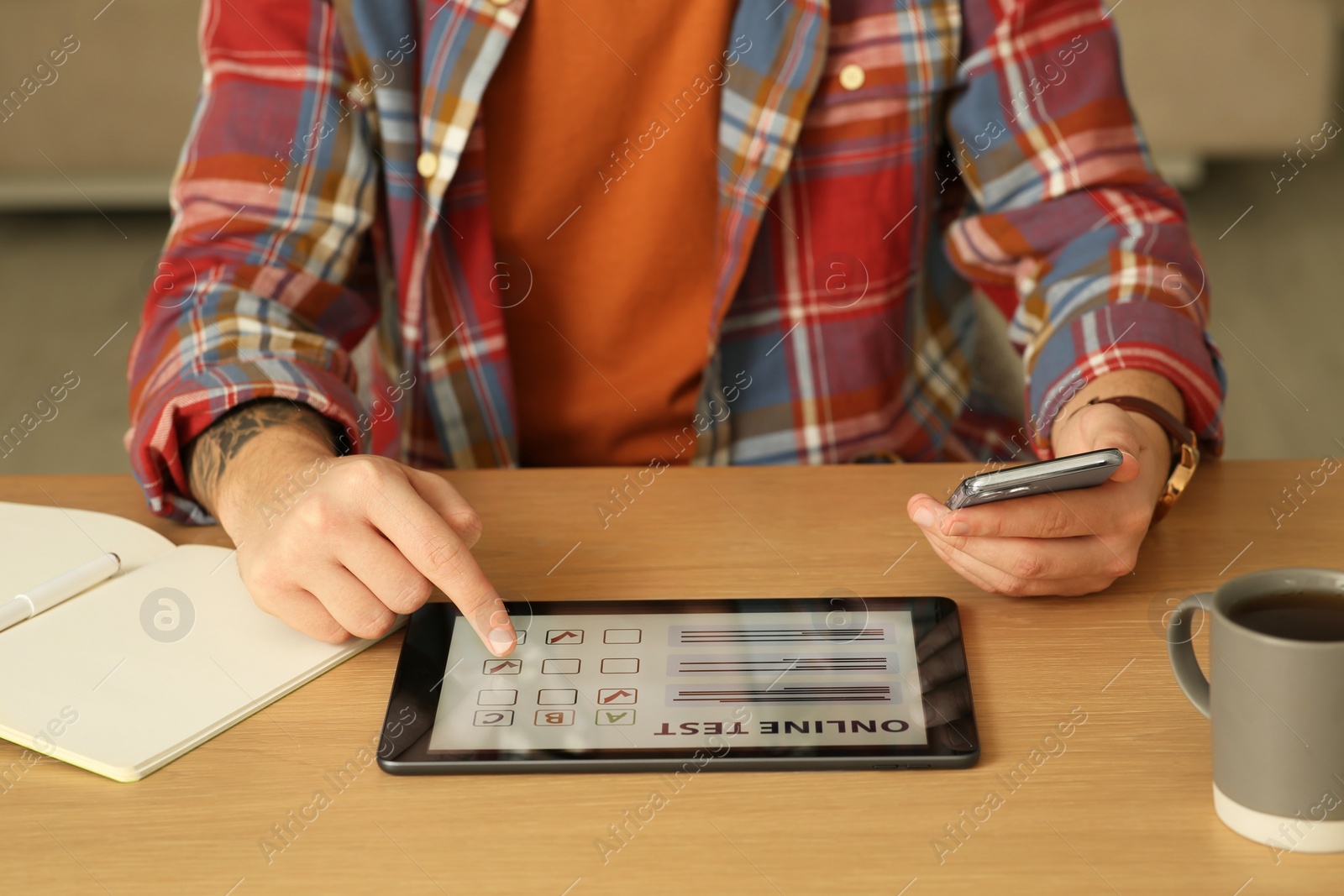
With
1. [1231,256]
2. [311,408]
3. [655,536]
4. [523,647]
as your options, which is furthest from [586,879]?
[1231,256]

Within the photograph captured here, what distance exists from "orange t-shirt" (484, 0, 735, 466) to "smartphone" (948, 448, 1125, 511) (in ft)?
1.75

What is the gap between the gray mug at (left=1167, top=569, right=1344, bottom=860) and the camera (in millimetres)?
454

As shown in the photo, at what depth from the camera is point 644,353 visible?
1.16 m

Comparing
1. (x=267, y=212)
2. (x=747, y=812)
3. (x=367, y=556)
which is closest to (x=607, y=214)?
(x=267, y=212)

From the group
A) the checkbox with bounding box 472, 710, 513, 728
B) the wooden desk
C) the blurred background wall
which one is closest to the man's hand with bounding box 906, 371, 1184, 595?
the wooden desk

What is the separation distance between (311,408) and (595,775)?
1.37 ft

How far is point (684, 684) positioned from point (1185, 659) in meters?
0.25

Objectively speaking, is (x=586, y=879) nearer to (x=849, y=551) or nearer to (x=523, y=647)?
(x=523, y=647)

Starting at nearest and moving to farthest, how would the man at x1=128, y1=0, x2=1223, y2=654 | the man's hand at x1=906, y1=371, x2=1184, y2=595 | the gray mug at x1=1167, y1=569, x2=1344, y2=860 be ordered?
1. the gray mug at x1=1167, y1=569, x2=1344, y2=860
2. the man's hand at x1=906, y1=371, x2=1184, y2=595
3. the man at x1=128, y1=0, x2=1223, y2=654

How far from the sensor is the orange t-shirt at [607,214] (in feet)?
3.50

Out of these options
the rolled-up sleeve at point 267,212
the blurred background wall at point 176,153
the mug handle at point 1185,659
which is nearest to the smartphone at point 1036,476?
the mug handle at point 1185,659

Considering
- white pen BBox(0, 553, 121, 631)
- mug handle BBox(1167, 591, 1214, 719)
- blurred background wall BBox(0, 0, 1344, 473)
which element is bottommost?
blurred background wall BBox(0, 0, 1344, 473)

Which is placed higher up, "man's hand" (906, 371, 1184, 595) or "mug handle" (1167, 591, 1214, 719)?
"mug handle" (1167, 591, 1214, 719)

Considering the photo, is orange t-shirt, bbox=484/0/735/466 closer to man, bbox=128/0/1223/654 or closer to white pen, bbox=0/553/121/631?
man, bbox=128/0/1223/654
